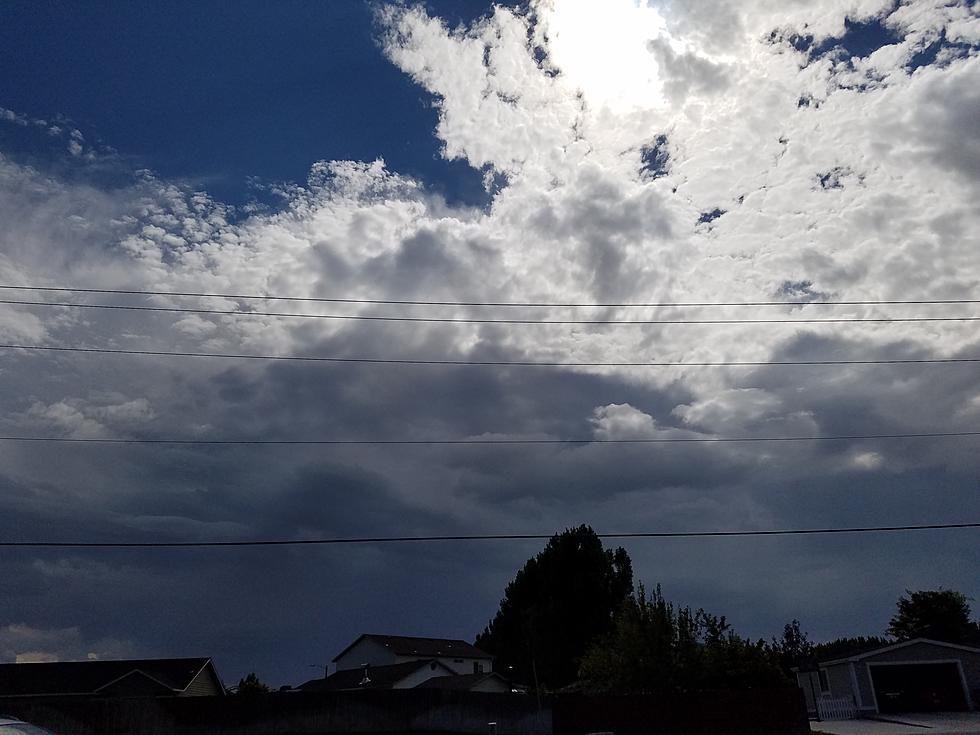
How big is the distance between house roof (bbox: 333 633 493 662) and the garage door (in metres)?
43.4

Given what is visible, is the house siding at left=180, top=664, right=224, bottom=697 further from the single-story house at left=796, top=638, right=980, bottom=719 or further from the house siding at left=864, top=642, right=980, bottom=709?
the house siding at left=864, top=642, right=980, bottom=709

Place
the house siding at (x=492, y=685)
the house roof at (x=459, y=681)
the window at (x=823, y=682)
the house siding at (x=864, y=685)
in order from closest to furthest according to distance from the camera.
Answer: the house siding at (x=864, y=685)
the window at (x=823, y=682)
the house roof at (x=459, y=681)
the house siding at (x=492, y=685)

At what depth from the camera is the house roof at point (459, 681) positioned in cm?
6244

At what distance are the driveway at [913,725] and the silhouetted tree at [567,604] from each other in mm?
30660

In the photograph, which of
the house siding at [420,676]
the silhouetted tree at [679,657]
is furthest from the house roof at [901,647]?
the house siding at [420,676]

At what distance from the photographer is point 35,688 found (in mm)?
53719

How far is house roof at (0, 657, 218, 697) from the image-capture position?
53.3 m

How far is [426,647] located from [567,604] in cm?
1706

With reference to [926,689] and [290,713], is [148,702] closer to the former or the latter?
[290,713]

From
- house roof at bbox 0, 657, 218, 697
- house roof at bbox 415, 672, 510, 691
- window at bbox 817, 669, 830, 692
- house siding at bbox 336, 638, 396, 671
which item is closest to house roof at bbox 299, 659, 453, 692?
house roof at bbox 415, 672, 510, 691

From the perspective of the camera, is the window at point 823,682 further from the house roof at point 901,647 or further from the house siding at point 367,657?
the house siding at point 367,657

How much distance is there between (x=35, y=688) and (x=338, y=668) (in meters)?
39.5

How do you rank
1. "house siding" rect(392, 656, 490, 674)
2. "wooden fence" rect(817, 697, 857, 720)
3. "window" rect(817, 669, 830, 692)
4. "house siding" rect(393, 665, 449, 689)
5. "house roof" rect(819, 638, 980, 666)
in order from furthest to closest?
"house siding" rect(392, 656, 490, 674), "house siding" rect(393, 665, 449, 689), "window" rect(817, 669, 830, 692), "wooden fence" rect(817, 697, 857, 720), "house roof" rect(819, 638, 980, 666)

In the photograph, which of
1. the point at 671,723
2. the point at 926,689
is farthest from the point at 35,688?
the point at 926,689
